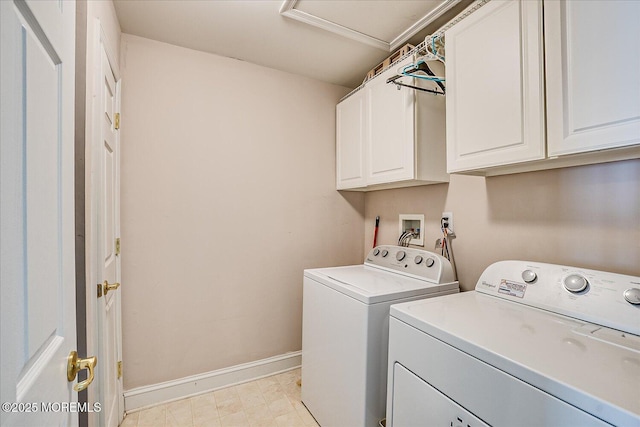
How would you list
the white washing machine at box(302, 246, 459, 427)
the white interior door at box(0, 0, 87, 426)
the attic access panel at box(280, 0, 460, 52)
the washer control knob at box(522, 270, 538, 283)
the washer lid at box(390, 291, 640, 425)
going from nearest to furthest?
the white interior door at box(0, 0, 87, 426) → the washer lid at box(390, 291, 640, 425) → the washer control knob at box(522, 270, 538, 283) → the white washing machine at box(302, 246, 459, 427) → the attic access panel at box(280, 0, 460, 52)

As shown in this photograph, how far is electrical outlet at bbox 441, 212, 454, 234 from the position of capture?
6.07 ft

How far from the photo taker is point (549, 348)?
851 mm

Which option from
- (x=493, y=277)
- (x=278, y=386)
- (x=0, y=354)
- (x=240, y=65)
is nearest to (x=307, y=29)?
(x=240, y=65)

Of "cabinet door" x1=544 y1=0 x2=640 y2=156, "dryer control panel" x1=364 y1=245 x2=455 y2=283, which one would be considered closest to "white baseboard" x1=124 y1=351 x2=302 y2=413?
"dryer control panel" x1=364 y1=245 x2=455 y2=283

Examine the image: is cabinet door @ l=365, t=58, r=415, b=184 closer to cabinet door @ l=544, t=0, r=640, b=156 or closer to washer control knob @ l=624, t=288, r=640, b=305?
cabinet door @ l=544, t=0, r=640, b=156

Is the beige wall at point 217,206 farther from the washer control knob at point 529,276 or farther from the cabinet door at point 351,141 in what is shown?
the washer control knob at point 529,276

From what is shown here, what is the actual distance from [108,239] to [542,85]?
2.07 meters

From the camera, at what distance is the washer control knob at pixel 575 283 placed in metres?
1.09

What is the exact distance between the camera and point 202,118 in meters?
2.09

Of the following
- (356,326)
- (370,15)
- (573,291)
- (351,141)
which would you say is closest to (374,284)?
(356,326)

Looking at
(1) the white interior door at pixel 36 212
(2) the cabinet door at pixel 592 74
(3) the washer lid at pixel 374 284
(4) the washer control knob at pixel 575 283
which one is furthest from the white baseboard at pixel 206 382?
(2) the cabinet door at pixel 592 74

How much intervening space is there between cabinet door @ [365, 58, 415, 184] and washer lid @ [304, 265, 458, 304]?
614 millimetres

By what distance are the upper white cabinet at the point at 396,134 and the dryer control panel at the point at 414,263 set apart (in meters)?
0.46

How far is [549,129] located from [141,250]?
7.38 feet
